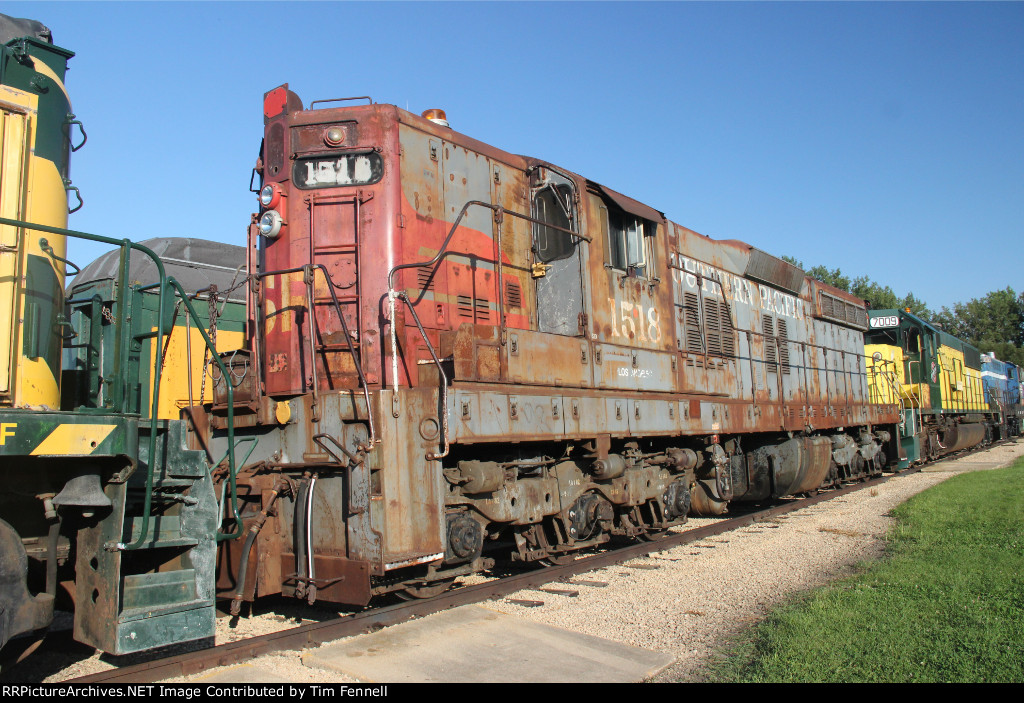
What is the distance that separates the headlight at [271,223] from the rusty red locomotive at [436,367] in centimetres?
2

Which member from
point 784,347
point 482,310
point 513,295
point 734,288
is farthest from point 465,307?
point 784,347

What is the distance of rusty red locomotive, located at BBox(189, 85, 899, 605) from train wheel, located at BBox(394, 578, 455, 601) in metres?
0.04

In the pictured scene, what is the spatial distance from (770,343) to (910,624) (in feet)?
24.0

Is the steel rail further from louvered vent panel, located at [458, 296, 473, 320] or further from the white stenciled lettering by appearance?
the white stenciled lettering

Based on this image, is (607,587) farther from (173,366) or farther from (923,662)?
(173,366)

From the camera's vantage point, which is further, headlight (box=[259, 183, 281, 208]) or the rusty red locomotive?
headlight (box=[259, 183, 281, 208])

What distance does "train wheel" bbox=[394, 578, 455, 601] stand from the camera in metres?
5.53

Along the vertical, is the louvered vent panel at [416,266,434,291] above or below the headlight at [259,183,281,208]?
below

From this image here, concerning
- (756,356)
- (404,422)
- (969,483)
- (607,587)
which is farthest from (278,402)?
(969,483)

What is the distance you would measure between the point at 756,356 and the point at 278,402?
7714 mm

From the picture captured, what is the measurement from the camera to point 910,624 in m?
4.82

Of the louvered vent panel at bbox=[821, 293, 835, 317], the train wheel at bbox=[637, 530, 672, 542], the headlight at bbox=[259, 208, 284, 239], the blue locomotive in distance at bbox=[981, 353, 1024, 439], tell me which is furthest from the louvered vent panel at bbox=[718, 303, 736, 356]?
the blue locomotive in distance at bbox=[981, 353, 1024, 439]

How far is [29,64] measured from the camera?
415cm

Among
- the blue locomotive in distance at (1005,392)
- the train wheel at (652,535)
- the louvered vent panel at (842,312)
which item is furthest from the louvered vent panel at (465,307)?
the blue locomotive in distance at (1005,392)
